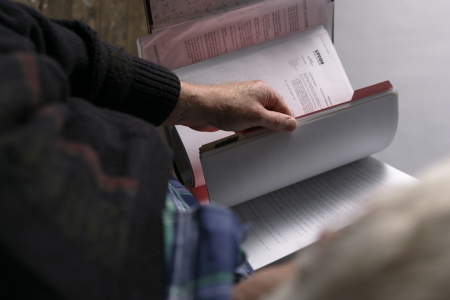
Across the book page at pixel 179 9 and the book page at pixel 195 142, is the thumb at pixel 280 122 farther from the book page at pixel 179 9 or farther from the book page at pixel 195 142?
the book page at pixel 179 9

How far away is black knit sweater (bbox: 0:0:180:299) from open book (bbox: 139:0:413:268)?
252mm

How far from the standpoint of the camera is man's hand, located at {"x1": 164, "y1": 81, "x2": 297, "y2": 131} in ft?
1.75

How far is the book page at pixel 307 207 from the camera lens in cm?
52

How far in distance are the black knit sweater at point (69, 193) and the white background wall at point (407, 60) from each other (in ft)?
1.90

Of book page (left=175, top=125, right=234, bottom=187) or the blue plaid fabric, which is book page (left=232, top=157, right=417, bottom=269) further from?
the blue plaid fabric

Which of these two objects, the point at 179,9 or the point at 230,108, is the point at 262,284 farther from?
the point at 179,9

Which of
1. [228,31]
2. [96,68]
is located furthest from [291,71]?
[96,68]

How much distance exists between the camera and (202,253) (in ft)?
0.77

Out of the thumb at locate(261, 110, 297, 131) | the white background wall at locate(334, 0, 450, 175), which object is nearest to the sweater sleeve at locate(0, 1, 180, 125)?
the thumb at locate(261, 110, 297, 131)

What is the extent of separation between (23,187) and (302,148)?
0.41 meters

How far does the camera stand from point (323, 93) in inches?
25.9

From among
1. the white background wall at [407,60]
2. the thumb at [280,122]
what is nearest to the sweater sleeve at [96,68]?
the thumb at [280,122]

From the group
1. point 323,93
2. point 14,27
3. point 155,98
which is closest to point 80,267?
point 14,27

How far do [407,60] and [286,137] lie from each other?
403mm
